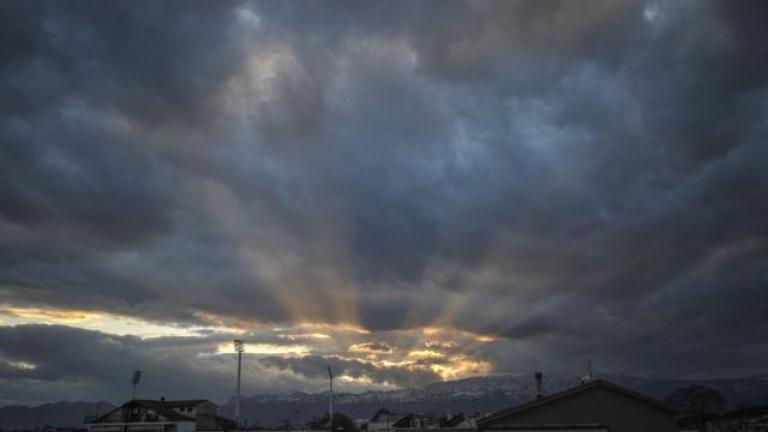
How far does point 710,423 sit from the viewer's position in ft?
342

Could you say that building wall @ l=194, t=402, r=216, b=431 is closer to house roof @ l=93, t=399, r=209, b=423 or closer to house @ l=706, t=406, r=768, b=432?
house roof @ l=93, t=399, r=209, b=423

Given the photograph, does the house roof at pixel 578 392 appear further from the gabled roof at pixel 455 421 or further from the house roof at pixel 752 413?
the gabled roof at pixel 455 421

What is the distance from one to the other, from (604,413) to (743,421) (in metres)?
70.3

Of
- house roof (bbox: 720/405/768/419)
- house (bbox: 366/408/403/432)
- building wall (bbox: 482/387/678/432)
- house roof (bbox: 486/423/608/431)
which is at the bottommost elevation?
house (bbox: 366/408/403/432)

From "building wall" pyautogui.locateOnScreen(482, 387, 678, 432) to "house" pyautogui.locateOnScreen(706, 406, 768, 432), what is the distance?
194ft

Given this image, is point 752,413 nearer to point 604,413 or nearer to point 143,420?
point 604,413

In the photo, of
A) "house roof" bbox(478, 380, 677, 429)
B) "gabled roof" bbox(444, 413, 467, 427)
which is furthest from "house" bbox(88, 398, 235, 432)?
"house roof" bbox(478, 380, 677, 429)

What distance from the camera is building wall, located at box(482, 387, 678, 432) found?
128 feet

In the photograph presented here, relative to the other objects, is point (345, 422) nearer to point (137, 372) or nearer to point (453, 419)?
point (453, 419)

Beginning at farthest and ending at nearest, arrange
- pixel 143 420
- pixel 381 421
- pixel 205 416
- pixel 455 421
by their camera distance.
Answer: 1. pixel 381 421
2. pixel 455 421
3. pixel 205 416
4. pixel 143 420

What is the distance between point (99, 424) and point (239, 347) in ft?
124

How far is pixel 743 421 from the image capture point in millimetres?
91312

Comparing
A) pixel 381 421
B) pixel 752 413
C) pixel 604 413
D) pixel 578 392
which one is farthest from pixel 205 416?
pixel 752 413

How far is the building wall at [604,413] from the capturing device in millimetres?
38906
